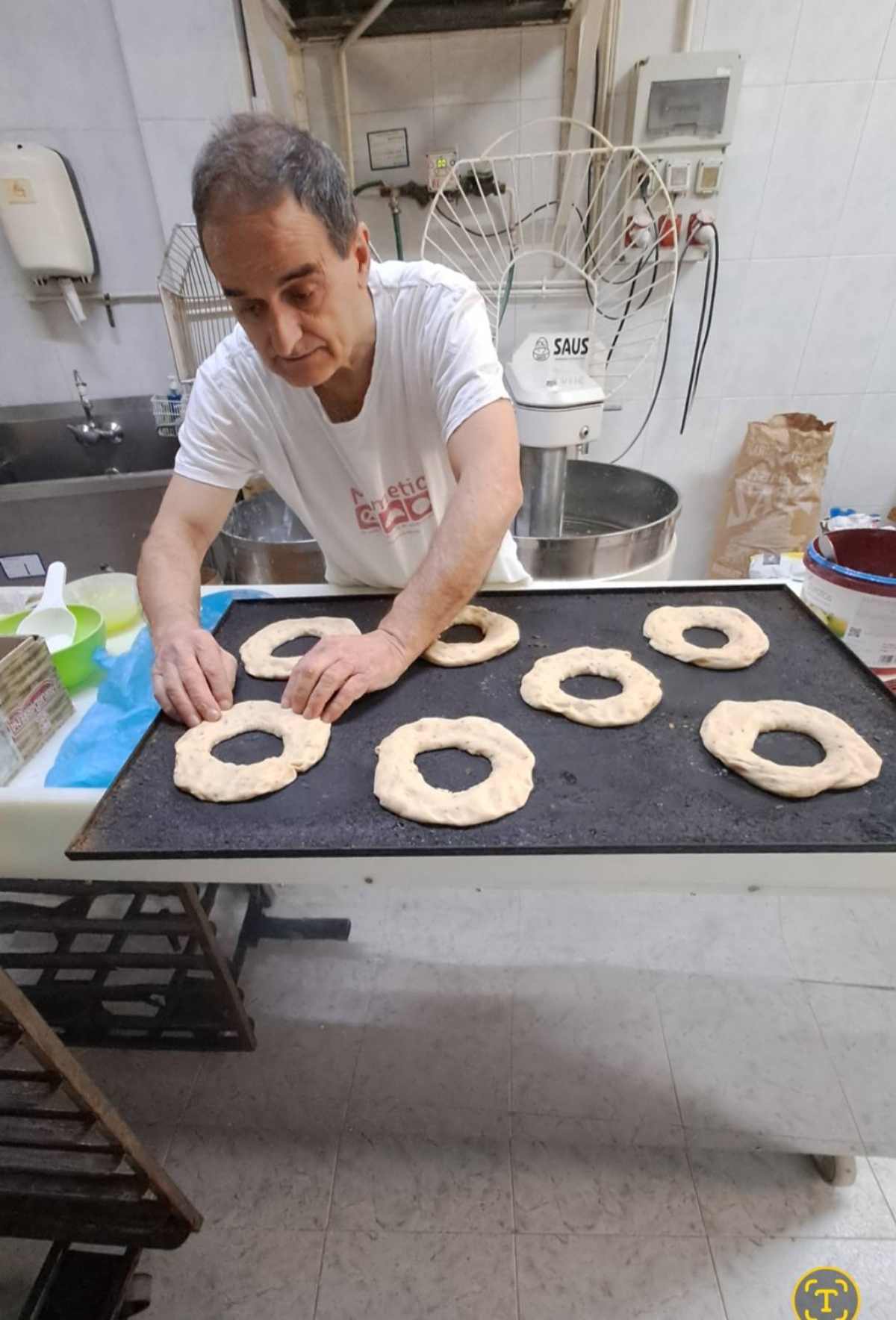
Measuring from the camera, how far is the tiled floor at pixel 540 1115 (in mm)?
1140

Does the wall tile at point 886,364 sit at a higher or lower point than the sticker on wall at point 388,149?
lower

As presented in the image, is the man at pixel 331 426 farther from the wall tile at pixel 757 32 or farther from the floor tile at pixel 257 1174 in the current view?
the wall tile at pixel 757 32

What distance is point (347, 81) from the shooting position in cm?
196

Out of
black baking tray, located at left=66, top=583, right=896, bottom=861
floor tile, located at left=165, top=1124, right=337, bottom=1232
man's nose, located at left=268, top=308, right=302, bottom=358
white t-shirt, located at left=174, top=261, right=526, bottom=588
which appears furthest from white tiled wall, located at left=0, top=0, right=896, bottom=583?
floor tile, located at left=165, top=1124, right=337, bottom=1232

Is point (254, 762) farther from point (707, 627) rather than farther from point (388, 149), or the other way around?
point (388, 149)

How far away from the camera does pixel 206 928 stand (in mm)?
1288

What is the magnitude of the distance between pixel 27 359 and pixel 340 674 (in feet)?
8.23

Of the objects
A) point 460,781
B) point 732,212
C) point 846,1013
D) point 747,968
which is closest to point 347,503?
point 460,781

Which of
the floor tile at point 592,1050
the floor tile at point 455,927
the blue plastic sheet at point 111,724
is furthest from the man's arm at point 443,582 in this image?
the floor tile at point 592,1050

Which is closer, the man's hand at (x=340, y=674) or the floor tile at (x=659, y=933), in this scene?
the man's hand at (x=340, y=674)

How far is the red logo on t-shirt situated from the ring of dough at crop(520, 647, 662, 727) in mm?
474

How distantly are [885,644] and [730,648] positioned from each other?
0.22 meters

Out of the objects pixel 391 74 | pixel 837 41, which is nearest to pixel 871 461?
pixel 837 41

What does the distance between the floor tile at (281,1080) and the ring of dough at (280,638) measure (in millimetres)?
1005
